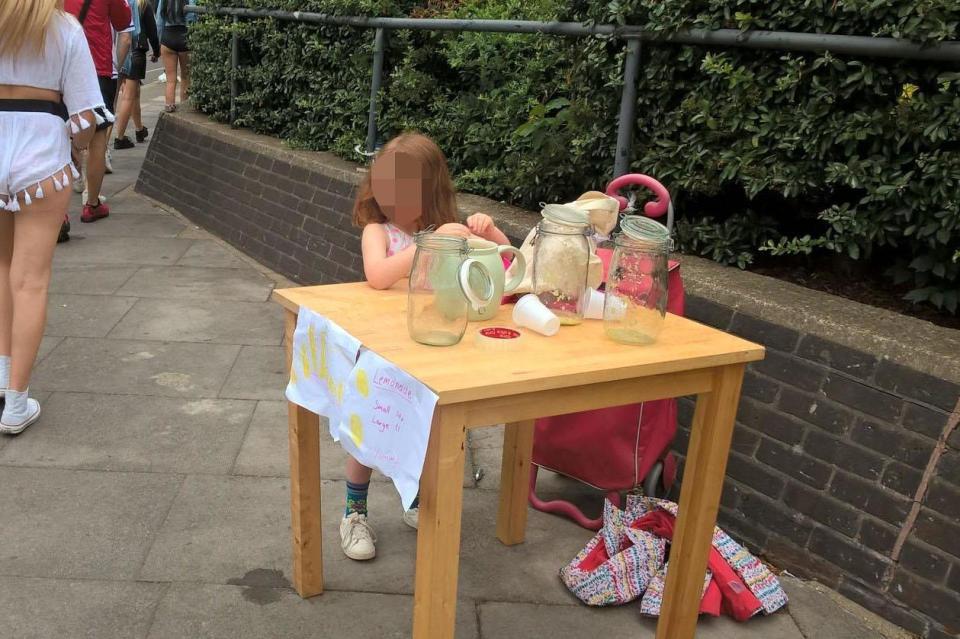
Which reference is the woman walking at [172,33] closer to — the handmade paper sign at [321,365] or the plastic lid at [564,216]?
the handmade paper sign at [321,365]

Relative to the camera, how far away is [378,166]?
278 centimetres

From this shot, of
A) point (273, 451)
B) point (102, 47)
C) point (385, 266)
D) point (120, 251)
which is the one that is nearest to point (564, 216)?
point (385, 266)

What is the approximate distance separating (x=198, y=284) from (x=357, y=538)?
3.44 metres

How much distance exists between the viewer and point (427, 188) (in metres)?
2.84

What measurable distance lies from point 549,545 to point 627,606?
418 mm

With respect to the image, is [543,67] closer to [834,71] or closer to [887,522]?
[834,71]

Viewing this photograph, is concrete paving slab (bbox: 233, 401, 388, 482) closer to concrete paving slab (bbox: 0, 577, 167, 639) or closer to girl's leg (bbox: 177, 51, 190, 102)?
concrete paving slab (bbox: 0, 577, 167, 639)

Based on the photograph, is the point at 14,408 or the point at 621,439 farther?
the point at 14,408

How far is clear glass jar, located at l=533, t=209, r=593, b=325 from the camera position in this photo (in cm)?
239

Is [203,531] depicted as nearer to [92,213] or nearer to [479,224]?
[479,224]

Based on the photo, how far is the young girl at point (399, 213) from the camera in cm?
265

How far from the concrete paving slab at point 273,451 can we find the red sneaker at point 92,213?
4.09 meters

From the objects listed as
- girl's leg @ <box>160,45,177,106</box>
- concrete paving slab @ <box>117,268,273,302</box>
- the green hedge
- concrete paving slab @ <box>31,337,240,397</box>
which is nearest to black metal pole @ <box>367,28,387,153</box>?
the green hedge

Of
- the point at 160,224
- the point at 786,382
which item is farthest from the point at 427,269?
the point at 160,224
